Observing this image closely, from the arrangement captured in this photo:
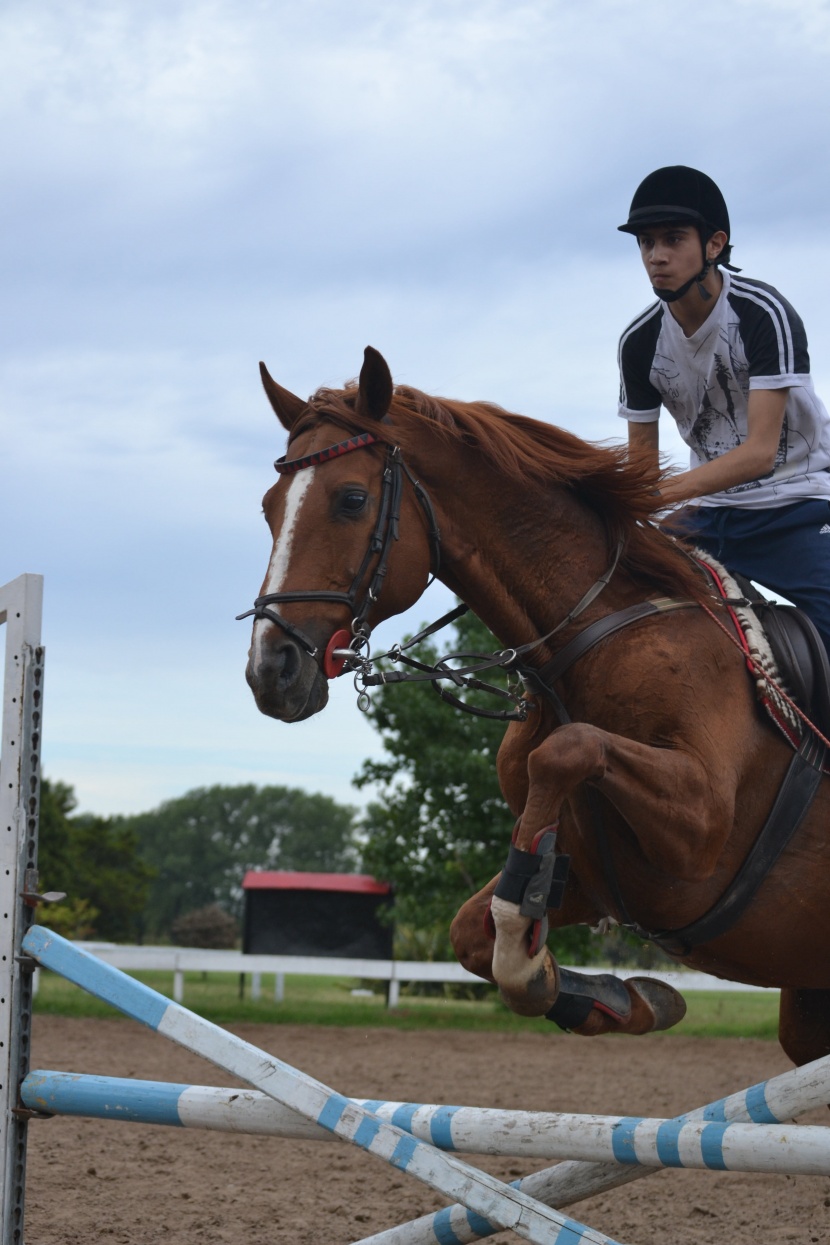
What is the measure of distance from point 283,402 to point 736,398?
1402 mm

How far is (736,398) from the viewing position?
12.4 feet

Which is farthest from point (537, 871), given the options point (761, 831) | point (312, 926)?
point (312, 926)

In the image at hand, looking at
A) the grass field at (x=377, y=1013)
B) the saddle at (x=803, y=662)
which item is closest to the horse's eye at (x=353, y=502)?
the saddle at (x=803, y=662)

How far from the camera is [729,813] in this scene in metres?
3.12

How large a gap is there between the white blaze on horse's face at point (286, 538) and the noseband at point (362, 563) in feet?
0.08

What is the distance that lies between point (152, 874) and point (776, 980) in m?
36.3

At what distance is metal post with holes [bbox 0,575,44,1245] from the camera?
330 centimetres

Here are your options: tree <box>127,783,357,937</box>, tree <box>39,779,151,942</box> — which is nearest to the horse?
tree <box>39,779,151,942</box>

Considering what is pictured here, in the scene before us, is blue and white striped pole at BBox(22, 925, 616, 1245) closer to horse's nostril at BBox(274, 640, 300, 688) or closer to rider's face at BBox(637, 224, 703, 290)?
horse's nostril at BBox(274, 640, 300, 688)

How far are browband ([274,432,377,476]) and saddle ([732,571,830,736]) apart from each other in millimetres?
1240

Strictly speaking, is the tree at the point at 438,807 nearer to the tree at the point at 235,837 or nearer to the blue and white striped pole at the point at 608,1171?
the blue and white striped pole at the point at 608,1171

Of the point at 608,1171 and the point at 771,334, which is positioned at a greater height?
the point at 771,334

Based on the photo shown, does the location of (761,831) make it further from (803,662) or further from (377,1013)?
(377,1013)

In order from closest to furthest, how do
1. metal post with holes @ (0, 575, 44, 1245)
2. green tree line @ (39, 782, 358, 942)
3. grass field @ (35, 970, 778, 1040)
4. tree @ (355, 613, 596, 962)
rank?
1. metal post with holes @ (0, 575, 44, 1245)
2. grass field @ (35, 970, 778, 1040)
3. tree @ (355, 613, 596, 962)
4. green tree line @ (39, 782, 358, 942)
